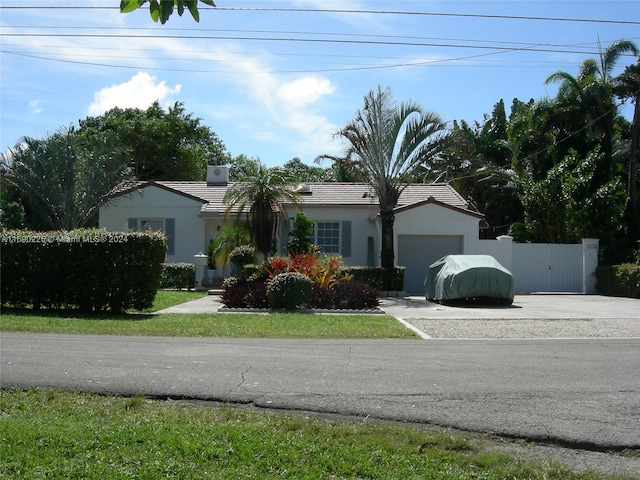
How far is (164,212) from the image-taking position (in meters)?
26.9

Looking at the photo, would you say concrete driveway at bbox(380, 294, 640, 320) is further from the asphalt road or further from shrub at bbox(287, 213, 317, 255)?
the asphalt road

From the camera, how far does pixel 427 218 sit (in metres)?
25.6

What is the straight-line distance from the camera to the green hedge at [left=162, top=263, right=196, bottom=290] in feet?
80.7

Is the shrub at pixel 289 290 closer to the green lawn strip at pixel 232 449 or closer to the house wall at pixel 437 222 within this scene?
the house wall at pixel 437 222

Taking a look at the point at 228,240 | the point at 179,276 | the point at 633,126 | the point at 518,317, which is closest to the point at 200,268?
the point at 179,276

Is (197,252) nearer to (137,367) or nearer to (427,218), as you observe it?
(427,218)

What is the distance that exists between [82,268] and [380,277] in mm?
10579

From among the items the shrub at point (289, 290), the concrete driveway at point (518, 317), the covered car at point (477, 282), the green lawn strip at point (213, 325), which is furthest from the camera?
the covered car at point (477, 282)

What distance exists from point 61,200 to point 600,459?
24824mm

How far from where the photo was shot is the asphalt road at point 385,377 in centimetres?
662

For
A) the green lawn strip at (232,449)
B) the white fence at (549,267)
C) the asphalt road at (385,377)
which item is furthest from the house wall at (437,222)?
the green lawn strip at (232,449)

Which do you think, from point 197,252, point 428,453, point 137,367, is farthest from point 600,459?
point 197,252

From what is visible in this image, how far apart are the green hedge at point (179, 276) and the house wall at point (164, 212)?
2157 mm

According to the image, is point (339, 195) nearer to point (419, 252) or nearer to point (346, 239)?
point (346, 239)
